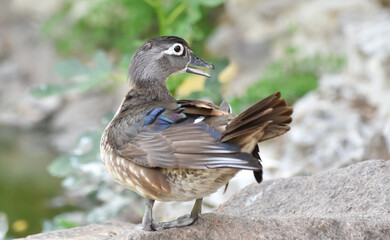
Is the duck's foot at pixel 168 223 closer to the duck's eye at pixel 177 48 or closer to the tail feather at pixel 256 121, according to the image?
the tail feather at pixel 256 121

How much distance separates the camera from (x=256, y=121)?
1.74m

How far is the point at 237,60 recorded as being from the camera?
6961 millimetres

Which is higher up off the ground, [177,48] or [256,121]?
[177,48]

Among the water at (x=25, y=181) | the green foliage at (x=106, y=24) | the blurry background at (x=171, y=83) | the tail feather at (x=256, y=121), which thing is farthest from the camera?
the green foliage at (x=106, y=24)

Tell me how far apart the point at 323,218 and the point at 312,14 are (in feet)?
14.4

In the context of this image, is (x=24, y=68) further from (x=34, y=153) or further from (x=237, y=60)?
(x=237, y=60)

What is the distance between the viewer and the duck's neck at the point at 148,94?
6.87ft

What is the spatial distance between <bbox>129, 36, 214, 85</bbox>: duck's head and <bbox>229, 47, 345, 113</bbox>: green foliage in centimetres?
292

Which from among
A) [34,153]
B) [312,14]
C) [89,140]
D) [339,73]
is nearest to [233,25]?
[312,14]

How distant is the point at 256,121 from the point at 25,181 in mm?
4279

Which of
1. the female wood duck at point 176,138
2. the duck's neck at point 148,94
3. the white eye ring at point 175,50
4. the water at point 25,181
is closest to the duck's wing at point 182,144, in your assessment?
the female wood duck at point 176,138

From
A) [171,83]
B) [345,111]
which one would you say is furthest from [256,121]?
[345,111]

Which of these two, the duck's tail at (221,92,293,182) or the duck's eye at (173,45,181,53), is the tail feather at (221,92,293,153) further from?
the duck's eye at (173,45,181,53)

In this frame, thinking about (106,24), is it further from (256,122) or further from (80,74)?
(256,122)
